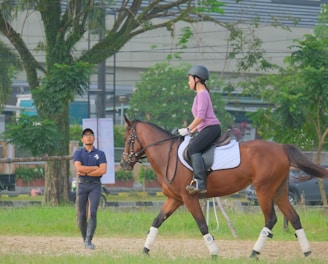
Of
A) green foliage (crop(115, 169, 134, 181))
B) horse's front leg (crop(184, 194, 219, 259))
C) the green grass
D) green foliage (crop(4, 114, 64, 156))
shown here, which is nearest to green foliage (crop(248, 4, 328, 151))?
the green grass

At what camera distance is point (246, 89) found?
37.9 meters

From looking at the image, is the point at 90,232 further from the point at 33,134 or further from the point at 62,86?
the point at 62,86

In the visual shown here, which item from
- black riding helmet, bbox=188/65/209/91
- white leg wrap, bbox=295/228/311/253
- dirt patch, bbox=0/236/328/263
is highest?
black riding helmet, bbox=188/65/209/91

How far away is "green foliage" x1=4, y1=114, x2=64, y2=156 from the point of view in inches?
990

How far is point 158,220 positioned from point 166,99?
47.2 metres

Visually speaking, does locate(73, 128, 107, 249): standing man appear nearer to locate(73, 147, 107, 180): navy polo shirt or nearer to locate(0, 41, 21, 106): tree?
locate(73, 147, 107, 180): navy polo shirt

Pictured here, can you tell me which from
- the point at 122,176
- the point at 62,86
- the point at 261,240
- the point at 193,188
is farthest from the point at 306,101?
the point at 122,176

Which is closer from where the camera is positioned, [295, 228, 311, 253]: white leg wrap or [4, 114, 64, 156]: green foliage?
[295, 228, 311, 253]: white leg wrap

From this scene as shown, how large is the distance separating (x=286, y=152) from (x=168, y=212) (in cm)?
190

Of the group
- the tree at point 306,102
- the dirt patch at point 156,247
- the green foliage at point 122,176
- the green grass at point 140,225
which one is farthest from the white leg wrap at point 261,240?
the green foliage at point 122,176

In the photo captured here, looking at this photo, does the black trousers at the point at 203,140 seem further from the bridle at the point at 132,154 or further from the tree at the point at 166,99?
the tree at the point at 166,99

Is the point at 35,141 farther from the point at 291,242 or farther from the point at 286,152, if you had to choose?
the point at 286,152

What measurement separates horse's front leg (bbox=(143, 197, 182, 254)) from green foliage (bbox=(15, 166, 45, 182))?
30.9m

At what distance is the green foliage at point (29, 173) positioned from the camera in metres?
43.7
